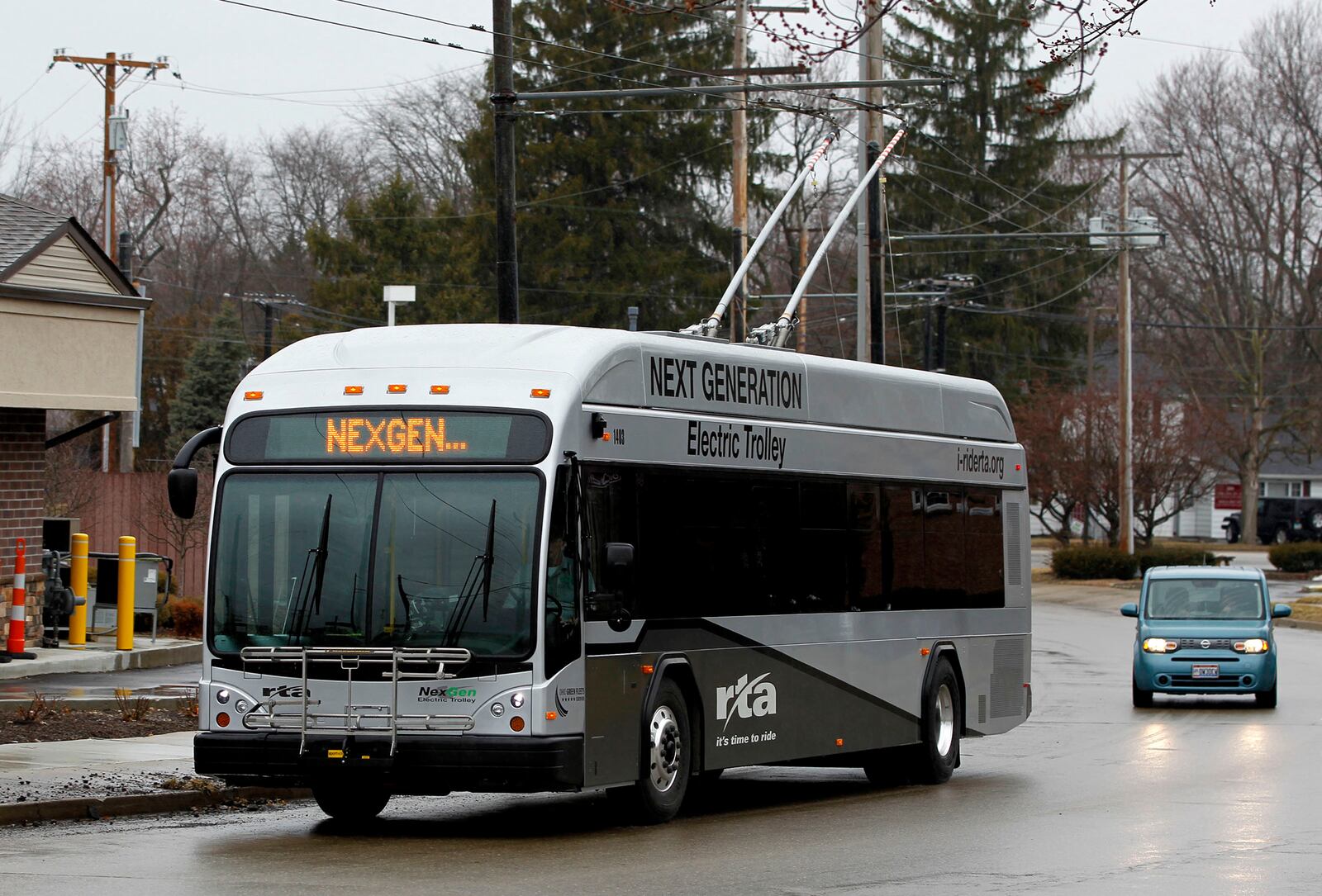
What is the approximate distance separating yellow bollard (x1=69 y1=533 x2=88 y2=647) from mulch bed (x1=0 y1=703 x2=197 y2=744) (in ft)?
20.8

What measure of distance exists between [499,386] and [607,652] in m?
1.70

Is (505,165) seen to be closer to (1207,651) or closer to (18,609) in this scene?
(18,609)

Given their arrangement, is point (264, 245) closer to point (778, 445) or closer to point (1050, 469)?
point (1050, 469)

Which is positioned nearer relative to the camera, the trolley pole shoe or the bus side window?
the bus side window

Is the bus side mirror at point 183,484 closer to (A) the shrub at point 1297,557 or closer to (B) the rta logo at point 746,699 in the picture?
(B) the rta logo at point 746,699

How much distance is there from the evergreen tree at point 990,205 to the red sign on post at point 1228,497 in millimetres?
18767

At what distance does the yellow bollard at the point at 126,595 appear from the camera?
78.5ft

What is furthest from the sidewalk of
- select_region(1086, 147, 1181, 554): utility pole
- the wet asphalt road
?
select_region(1086, 147, 1181, 554): utility pole

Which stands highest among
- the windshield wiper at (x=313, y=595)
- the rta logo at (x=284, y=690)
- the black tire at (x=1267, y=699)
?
the windshield wiper at (x=313, y=595)

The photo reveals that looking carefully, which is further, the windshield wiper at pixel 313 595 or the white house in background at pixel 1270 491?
the white house in background at pixel 1270 491

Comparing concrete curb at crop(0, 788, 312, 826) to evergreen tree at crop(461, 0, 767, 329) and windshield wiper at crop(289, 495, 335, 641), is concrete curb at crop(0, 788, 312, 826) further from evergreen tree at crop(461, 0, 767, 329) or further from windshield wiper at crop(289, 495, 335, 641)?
evergreen tree at crop(461, 0, 767, 329)

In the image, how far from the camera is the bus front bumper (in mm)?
11211

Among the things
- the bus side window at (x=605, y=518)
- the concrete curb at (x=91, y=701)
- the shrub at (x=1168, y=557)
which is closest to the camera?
the bus side window at (x=605, y=518)

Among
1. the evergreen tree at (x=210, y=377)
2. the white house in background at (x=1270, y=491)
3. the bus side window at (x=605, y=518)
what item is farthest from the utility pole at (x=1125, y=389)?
the bus side window at (x=605, y=518)
